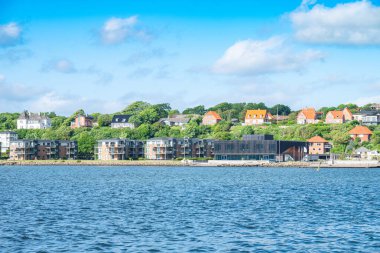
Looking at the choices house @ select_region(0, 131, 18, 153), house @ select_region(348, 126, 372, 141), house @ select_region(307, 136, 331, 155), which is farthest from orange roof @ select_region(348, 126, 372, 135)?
house @ select_region(0, 131, 18, 153)

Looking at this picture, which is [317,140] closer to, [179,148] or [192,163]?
[192,163]

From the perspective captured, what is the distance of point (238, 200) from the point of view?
5609 centimetres

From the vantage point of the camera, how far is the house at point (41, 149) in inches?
6777

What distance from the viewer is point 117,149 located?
168 metres

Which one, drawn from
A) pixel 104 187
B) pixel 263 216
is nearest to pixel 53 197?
pixel 104 187

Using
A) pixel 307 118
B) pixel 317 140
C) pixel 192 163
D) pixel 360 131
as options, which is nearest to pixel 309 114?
pixel 307 118

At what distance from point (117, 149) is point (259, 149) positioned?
37.4m

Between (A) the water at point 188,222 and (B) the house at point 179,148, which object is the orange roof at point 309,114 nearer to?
(B) the house at point 179,148

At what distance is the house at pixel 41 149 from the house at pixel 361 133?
73424mm

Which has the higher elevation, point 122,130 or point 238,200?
point 122,130

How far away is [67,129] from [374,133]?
9027cm

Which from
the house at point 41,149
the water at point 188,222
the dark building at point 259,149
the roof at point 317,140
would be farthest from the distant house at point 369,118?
A: the water at point 188,222

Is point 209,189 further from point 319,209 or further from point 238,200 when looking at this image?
point 319,209

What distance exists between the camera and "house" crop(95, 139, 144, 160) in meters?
167
